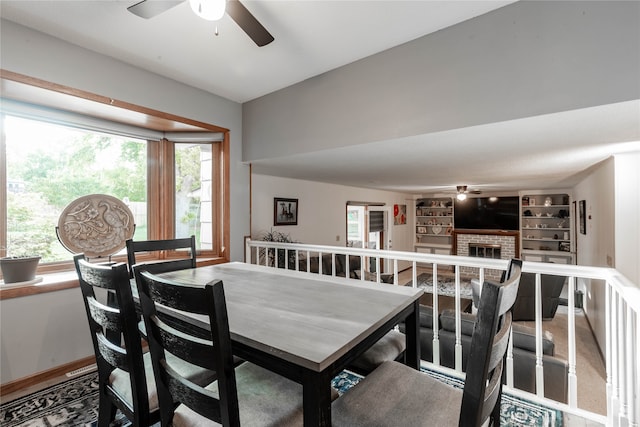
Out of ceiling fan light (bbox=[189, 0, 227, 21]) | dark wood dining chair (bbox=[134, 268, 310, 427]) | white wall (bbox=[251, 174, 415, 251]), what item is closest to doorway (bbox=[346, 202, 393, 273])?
white wall (bbox=[251, 174, 415, 251])

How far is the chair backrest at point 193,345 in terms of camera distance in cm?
78

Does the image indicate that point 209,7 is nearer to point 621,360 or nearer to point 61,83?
point 61,83

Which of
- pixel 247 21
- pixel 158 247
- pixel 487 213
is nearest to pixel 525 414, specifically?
pixel 158 247

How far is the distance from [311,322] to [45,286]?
2277 millimetres

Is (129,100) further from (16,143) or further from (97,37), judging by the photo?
(16,143)

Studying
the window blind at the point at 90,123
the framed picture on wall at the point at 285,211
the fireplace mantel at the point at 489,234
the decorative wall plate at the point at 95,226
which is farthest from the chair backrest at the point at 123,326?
the fireplace mantel at the point at 489,234

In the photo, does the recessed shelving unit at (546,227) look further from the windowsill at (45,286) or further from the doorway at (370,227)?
the windowsill at (45,286)

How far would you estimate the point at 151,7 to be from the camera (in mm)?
1498

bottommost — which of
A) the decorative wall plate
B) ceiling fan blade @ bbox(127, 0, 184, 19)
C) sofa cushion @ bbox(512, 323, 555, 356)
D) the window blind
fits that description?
sofa cushion @ bbox(512, 323, 555, 356)

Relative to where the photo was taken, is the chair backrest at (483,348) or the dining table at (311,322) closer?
the chair backrest at (483,348)

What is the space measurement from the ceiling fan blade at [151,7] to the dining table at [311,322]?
147cm

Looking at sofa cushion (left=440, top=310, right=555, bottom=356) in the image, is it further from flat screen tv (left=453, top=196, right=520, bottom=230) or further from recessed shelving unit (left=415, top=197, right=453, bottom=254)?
recessed shelving unit (left=415, top=197, right=453, bottom=254)

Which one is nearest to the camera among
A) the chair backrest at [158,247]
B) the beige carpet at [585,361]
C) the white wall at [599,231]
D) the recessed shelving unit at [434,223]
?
the chair backrest at [158,247]

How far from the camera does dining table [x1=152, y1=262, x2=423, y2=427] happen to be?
812 millimetres
